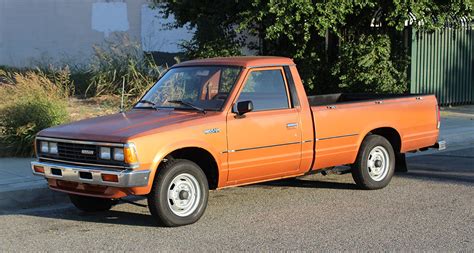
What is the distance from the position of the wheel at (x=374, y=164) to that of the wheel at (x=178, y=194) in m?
2.52

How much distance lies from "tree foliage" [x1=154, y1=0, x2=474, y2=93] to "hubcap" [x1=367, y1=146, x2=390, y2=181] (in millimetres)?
5526

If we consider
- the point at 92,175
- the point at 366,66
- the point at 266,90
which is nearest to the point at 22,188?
the point at 92,175

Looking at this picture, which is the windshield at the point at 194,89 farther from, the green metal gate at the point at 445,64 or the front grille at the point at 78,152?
the green metal gate at the point at 445,64

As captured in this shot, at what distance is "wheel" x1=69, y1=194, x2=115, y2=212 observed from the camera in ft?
25.0

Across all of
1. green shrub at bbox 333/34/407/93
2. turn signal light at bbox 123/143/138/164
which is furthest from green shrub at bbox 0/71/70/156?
green shrub at bbox 333/34/407/93

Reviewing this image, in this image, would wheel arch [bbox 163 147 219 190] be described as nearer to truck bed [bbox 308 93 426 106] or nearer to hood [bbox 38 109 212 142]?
hood [bbox 38 109 212 142]

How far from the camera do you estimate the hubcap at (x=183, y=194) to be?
6773 mm

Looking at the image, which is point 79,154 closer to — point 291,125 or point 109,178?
point 109,178

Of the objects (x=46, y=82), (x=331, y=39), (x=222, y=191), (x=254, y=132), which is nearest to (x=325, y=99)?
(x=222, y=191)

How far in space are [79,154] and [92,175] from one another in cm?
36

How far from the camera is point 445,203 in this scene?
7.89 meters

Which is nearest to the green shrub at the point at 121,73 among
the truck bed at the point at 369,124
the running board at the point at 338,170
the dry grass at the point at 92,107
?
the dry grass at the point at 92,107

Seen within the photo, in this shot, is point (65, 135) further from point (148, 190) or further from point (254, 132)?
point (254, 132)

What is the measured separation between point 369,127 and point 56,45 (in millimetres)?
21775
